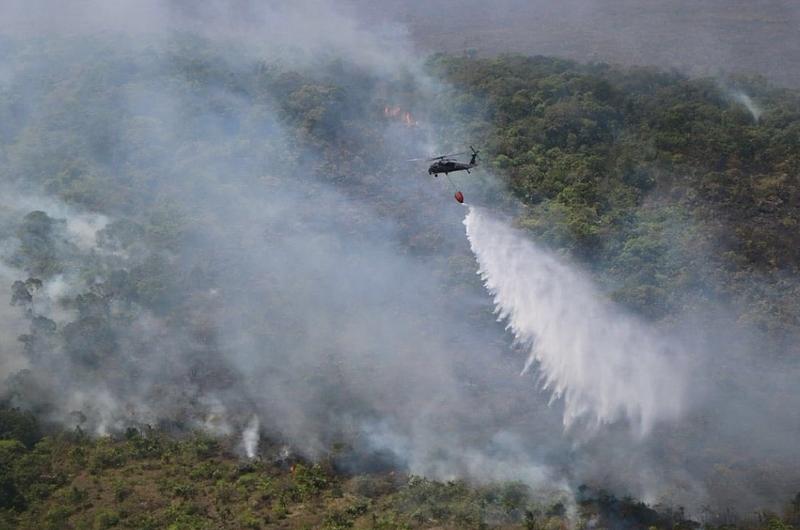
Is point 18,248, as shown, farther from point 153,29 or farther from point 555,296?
point 153,29

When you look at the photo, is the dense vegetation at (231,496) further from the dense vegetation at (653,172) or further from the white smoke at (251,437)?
the dense vegetation at (653,172)

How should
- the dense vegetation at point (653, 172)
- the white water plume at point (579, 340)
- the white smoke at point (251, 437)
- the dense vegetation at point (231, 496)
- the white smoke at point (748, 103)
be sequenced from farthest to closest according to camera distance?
the white smoke at point (748, 103), the dense vegetation at point (653, 172), the white water plume at point (579, 340), the white smoke at point (251, 437), the dense vegetation at point (231, 496)

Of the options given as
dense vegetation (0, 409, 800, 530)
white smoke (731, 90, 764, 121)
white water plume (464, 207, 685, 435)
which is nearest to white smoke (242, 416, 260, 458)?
dense vegetation (0, 409, 800, 530)

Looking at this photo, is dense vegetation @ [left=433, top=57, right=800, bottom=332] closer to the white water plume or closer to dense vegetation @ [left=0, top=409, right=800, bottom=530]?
the white water plume

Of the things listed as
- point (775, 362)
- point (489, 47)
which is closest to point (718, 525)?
point (775, 362)

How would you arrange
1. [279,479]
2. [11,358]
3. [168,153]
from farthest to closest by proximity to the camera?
1. [168,153]
2. [11,358]
3. [279,479]

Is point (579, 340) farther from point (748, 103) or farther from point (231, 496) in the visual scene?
point (748, 103)

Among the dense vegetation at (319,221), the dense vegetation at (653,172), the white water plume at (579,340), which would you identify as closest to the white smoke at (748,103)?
the dense vegetation at (653,172)
